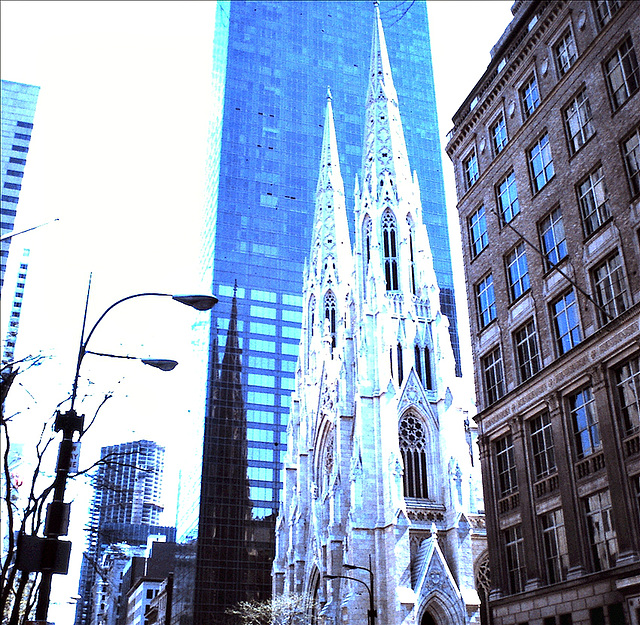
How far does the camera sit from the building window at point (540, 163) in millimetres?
28719

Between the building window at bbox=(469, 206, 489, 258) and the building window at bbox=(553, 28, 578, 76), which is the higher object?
the building window at bbox=(553, 28, 578, 76)

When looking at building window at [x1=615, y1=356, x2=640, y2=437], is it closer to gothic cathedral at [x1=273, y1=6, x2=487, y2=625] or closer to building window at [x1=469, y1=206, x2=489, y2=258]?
building window at [x1=469, y1=206, x2=489, y2=258]

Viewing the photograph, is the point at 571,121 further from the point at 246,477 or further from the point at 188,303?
the point at 246,477

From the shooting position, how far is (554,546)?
25562mm

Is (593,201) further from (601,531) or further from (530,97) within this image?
(601,531)

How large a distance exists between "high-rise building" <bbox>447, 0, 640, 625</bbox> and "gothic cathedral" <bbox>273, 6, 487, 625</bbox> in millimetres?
22123

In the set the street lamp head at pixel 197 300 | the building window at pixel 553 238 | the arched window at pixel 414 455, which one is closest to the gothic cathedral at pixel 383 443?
the arched window at pixel 414 455

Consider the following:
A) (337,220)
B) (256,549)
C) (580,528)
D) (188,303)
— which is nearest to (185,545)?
(256,549)

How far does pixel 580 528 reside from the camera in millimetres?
23891

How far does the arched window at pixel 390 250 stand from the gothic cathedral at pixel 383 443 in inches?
4.3

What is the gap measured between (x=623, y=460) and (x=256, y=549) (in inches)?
2952

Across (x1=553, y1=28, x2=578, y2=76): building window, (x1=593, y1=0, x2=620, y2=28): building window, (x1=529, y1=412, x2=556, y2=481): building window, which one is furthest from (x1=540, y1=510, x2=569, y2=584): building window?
(x1=593, y1=0, x2=620, y2=28): building window

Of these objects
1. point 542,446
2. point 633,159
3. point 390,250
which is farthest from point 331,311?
point 633,159

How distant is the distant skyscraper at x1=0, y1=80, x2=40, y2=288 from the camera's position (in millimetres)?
82125
